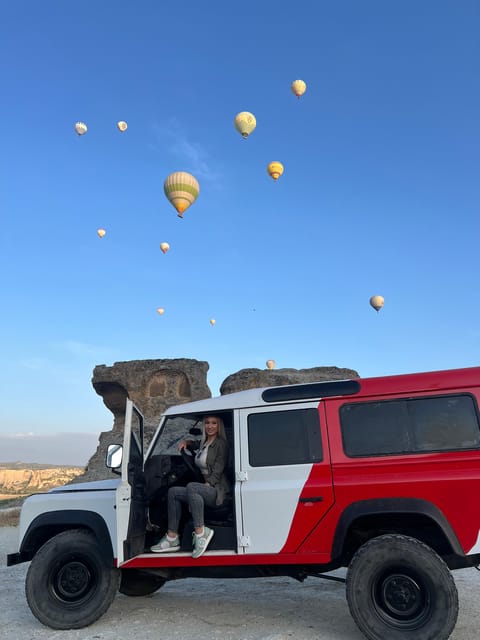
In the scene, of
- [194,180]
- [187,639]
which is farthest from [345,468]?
[194,180]

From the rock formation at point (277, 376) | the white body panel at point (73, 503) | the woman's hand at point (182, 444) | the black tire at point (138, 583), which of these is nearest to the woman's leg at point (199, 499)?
the woman's hand at point (182, 444)

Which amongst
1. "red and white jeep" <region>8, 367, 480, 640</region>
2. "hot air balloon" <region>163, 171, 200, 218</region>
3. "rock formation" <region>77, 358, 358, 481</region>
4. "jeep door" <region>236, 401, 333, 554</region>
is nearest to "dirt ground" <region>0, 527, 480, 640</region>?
"red and white jeep" <region>8, 367, 480, 640</region>

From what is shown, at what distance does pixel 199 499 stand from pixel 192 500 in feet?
0.23

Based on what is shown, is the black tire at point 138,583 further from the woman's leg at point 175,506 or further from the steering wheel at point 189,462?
the steering wheel at point 189,462

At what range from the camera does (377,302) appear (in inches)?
1243

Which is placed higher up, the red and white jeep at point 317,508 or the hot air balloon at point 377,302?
the hot air balloon at point 377,302

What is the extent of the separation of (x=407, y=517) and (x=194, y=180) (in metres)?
21.1

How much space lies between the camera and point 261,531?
4941 mm

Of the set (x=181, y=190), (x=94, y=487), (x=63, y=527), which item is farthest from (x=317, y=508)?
(x=181, y=190)

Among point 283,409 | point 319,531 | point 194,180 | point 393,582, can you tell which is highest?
point 194,180

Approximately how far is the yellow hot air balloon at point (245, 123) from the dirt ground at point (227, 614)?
21.4 meters

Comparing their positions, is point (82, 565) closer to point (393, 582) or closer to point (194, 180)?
point (393, 582)

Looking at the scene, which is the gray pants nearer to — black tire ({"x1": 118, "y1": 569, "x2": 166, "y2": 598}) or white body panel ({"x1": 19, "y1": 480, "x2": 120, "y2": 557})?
white body panel ({"x1": 19, "y1": 480, "x2": 120, "y2": 557})

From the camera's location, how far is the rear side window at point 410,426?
4.70 metres
